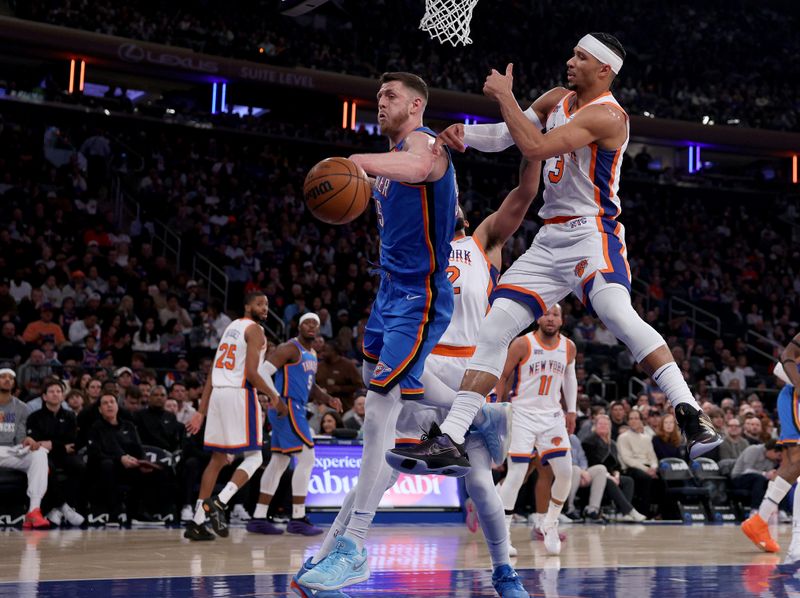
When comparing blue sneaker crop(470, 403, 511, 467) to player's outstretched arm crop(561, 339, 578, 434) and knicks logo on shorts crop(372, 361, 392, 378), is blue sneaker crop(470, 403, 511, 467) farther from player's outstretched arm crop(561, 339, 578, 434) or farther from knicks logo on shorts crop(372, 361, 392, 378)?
player's outstretched arm crop(561, 339, 578, 434)

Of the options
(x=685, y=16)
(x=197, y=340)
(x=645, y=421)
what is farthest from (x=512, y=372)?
(x=685, y=16)

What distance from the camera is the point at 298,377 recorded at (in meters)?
11.0

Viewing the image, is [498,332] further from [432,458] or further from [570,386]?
[570,386]

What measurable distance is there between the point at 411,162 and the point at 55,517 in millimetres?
8089

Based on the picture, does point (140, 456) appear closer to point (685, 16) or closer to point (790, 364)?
point (790, 364)

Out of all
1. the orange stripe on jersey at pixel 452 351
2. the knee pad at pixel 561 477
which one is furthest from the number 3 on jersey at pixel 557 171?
the knee pad at pixel 561 477

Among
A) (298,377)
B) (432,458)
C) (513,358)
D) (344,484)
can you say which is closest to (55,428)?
(298,377)

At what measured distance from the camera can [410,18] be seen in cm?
3047

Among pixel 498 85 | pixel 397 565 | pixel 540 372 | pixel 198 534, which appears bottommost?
pixel 198 534

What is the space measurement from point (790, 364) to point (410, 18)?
78.2 feet

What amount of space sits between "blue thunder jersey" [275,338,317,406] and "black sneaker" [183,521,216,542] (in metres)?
1.89

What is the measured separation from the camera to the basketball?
4375 millimetres

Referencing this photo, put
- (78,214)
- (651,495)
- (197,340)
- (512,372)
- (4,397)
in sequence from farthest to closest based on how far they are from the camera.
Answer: (78,214)
(197,340)
(651,495)
(4,397)
(512,372)

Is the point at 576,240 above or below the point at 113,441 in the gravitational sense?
above
